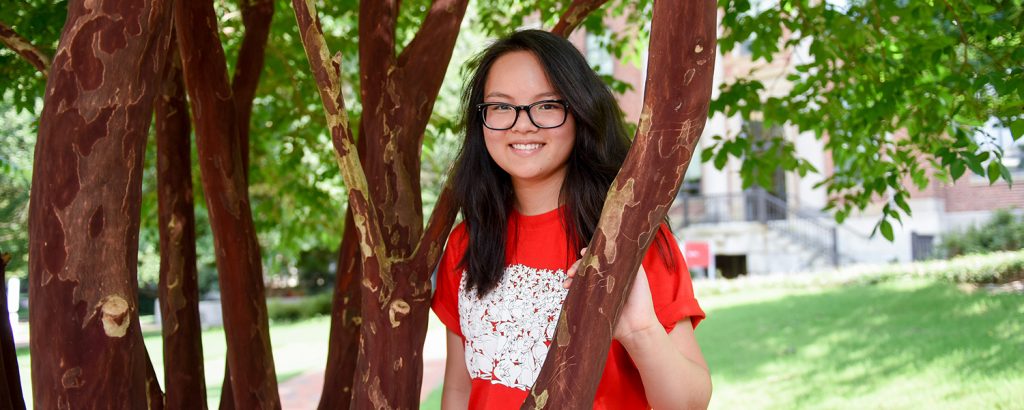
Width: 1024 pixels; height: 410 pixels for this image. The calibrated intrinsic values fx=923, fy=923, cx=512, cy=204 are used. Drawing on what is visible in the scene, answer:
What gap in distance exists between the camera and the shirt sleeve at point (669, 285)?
76.5 inches

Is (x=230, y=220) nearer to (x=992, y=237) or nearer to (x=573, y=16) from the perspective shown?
(x=573, y=16)

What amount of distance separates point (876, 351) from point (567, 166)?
7641mm

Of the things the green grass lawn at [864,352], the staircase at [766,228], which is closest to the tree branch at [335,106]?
the green grass lawn at [864,352]

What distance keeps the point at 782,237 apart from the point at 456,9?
19.2 meters

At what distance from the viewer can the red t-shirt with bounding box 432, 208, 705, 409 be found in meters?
2.00

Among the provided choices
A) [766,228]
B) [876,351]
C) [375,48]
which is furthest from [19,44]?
[766,228]

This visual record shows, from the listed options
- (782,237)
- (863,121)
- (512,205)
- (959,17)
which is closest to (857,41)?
(863,121)

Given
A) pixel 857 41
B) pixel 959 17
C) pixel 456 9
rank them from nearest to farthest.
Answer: pixel 456 9 < pixel 959 17 < pixel 857 41

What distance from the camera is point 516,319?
213 centimetres

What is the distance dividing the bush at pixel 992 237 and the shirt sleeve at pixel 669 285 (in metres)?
16.8

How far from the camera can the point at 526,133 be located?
2.11m

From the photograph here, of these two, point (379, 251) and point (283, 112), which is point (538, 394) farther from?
point (283, 112)

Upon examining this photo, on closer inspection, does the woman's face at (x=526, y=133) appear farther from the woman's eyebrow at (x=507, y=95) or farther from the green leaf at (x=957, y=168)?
the green leaf at (x=957, y=168)

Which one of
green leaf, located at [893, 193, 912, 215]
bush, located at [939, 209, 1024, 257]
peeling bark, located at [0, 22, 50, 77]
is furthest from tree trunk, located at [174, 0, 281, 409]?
bush, located at [939, 209, 1024, 257]
